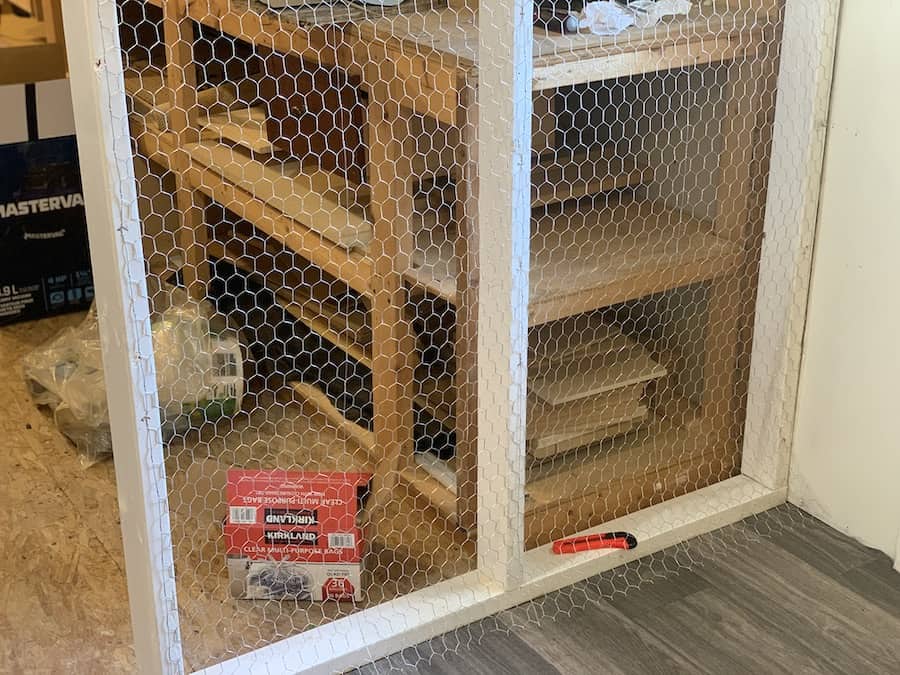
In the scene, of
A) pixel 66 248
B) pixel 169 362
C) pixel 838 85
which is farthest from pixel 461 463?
pixel 66 248

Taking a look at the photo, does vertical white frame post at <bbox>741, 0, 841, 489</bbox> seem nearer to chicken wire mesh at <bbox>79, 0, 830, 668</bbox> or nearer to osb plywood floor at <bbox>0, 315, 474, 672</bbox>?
chicken wire mesh at <bbox>79, 0, 830, 668</bbox>

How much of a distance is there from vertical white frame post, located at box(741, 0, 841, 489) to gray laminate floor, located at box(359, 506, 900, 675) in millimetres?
158

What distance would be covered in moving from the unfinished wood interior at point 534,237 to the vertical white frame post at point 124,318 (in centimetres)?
33

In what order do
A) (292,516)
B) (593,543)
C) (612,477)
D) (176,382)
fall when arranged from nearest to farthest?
(292,516), (593,543), (612,477), (176,382)

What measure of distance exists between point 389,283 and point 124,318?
1.57 ft

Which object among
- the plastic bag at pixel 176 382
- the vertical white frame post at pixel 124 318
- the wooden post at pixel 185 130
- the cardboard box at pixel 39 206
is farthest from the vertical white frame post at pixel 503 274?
the cardboard box at pixel 39 206

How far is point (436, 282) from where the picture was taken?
1.50 meters

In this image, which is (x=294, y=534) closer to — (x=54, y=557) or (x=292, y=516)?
(x=292, y=516)

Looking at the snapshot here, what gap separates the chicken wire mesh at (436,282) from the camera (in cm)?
146

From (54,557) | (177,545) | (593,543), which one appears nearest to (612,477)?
(593,543)

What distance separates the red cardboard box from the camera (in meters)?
1.48

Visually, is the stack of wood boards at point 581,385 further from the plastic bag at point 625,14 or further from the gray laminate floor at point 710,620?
the plastic bag at point 625,14

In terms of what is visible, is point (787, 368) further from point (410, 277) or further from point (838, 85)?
point (410, 277)

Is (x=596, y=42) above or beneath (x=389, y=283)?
above
